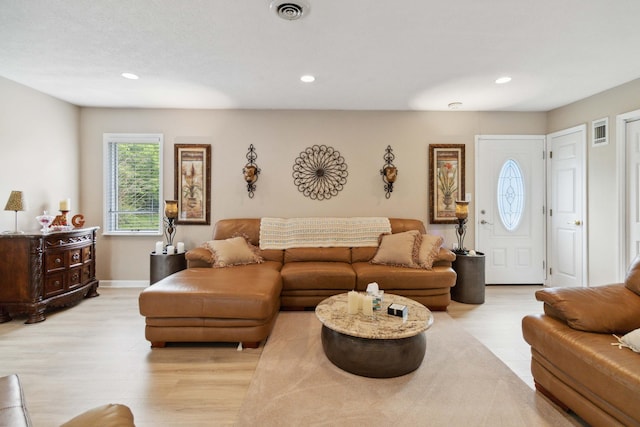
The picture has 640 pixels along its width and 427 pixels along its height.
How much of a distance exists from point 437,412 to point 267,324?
143 cm

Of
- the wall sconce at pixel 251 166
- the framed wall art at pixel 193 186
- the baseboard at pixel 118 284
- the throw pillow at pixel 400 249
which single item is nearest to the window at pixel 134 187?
the framed wall art at pixel 193 186

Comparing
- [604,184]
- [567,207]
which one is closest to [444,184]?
[567,207]

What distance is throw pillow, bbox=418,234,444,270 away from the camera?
3.35 meters

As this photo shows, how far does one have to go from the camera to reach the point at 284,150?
4215 mm

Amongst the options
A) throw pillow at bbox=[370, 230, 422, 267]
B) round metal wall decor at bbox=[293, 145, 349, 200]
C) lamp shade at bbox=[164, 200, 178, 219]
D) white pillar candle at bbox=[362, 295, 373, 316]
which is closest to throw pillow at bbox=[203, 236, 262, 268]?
lamp shade at bbox=[164, 200, 178, 219]

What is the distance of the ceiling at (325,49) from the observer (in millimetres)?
2012

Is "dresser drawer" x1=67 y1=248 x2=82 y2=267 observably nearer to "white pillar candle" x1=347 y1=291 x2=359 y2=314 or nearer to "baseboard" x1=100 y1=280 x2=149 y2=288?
"baseboard" x1=100 y1=280 x2=149 y2=288

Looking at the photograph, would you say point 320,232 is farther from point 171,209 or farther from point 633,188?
point 633,188

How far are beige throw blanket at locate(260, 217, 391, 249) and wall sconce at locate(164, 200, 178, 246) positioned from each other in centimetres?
115

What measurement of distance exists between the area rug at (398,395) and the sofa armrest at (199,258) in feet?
4.72

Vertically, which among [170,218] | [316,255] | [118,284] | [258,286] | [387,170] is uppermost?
[387,170]

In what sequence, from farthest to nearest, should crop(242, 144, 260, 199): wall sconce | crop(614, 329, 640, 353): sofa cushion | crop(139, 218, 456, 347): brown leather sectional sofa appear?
crop(242, 144, 260, 199): wall sconce < crop(139, 218, 456, 347): brown leather sectional sofa < crop(614, 329, 640, 353): sofa cushion

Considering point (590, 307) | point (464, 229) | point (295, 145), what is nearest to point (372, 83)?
point (295, 145)

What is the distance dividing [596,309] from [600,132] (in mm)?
2950
